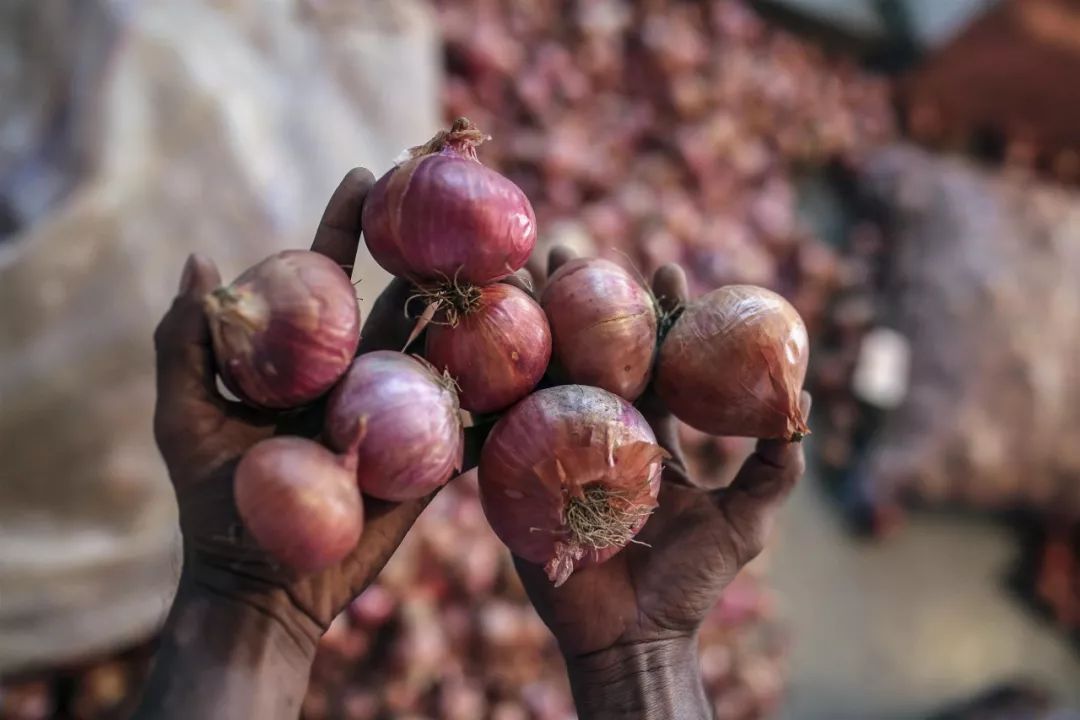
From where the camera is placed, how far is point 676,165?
1.90m

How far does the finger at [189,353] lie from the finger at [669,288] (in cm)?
44

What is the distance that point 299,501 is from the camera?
1.77 feet

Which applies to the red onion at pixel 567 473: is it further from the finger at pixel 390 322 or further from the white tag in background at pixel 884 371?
the white tag in background at pixel 884 371

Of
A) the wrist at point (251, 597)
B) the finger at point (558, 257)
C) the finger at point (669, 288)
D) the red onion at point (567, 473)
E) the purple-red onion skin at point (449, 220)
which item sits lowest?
the wrist at point (251, 597)

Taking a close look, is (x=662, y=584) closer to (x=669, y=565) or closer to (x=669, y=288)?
(x=669, y=565)

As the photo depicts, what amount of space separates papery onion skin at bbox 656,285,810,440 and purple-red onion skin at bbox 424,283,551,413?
0.46 feet

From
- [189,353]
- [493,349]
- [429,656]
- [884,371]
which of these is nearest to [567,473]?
[493,349]

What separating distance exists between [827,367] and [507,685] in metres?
1.07

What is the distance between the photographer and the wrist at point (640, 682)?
0.77 m

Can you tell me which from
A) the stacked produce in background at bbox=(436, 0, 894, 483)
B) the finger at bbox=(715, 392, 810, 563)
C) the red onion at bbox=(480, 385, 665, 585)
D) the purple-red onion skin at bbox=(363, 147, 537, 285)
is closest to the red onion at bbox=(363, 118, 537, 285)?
the purple-red onion skin at bbox=(363, 147, 537, 285)

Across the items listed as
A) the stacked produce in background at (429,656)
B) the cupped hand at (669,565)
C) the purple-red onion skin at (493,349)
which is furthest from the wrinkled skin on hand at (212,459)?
the stacked produce in background at (429,656)

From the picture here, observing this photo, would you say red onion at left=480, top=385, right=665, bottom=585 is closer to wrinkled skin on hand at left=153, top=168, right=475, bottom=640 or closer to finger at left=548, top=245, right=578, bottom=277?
wrinkled skin on hand at left=153, top=168, right=475, bottom=640

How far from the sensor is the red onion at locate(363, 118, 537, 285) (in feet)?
2.04

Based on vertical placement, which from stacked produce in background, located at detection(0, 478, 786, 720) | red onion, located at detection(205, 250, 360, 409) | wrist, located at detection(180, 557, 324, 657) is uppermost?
red onion, located at detection(205, 250, 360, 409)
